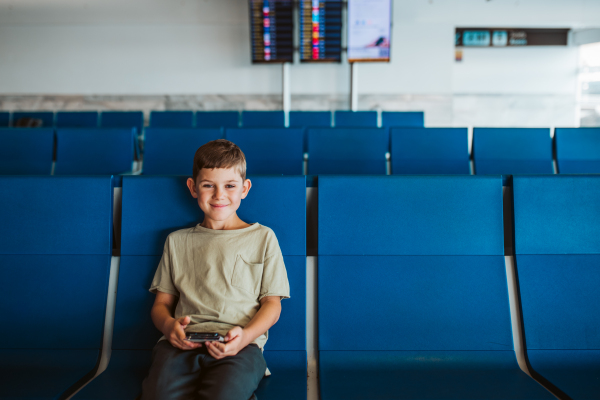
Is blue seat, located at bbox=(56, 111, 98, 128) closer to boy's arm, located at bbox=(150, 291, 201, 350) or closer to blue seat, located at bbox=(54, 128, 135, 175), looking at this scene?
blue seat, located at bbox=(54, 128, 135, 175)

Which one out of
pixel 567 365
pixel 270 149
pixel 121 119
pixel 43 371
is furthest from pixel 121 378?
pixel 121 119

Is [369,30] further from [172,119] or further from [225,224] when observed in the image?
[225,224]

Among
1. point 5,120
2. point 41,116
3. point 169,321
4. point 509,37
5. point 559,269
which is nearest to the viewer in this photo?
point 169,321

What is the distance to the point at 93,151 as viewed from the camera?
272 centimetres

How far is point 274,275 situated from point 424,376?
581 mm

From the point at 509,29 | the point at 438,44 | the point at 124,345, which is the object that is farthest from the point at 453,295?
the point at 509,29

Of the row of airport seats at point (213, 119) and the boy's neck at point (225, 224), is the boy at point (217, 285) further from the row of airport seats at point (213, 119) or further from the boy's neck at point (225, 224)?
the row of airport seats at point (213, 119)

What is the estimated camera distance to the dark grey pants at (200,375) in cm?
98

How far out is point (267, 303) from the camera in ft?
3.84

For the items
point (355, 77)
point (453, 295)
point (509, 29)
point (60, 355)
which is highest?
point (509, 29)

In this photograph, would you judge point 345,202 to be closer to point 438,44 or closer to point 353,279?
point 353,279

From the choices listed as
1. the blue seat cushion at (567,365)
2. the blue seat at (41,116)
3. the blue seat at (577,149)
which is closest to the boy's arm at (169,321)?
the blue seat cushion at (567,365)

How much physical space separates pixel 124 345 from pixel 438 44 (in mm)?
6523

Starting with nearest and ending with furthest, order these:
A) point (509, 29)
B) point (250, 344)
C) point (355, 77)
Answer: point (250, 344) → point (355, 77) → point (509, 29)
